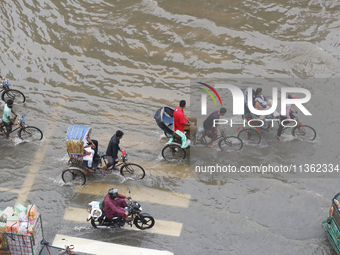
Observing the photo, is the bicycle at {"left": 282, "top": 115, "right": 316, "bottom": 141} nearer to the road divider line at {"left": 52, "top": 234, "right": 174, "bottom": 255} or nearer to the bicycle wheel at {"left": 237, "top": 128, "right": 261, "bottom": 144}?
the bicycle wheel at {"left": 237, "top": 128, "right": 261, "bottom": 144}

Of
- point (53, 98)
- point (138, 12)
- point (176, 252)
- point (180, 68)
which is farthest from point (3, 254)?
point (138, 12)

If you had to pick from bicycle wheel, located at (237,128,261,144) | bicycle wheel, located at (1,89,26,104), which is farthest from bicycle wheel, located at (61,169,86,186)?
bicycle wheel, located at (237,128,261,144)

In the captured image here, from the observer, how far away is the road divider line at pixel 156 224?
8859mm

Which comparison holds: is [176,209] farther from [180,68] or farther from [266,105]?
[180,68]

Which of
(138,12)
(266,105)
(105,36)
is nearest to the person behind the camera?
(266,105)

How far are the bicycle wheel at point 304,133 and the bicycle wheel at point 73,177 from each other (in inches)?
269

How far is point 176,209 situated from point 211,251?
149 cm

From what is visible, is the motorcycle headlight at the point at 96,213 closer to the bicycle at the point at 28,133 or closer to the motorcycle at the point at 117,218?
the motorcycle at the point at 117,218

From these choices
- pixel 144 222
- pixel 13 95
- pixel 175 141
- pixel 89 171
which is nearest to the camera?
pixel 144 222

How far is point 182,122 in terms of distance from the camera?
33.7 feet

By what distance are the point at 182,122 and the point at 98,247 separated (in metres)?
4.12

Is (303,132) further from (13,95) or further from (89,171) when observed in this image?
(13,95)

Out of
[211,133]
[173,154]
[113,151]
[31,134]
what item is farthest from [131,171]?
[31,134]

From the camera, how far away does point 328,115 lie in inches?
489
